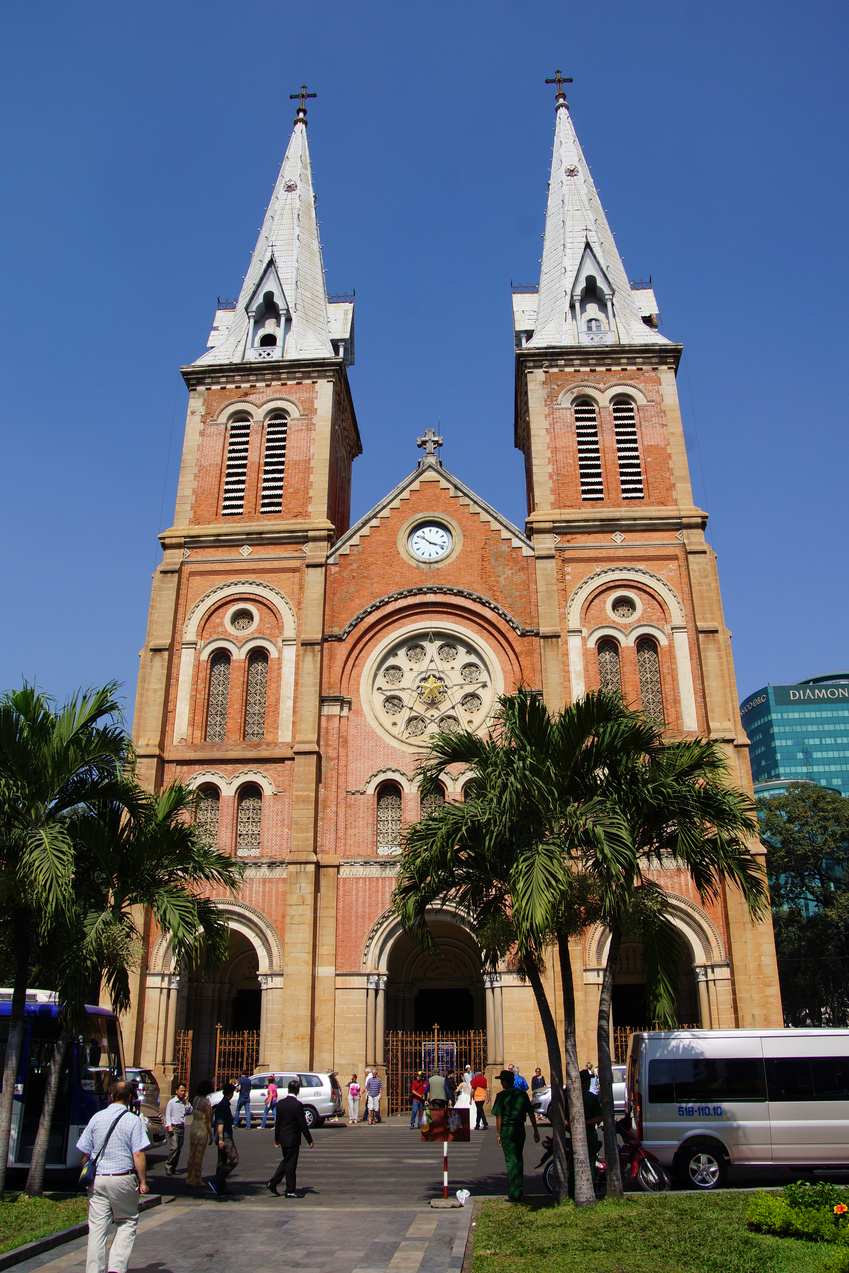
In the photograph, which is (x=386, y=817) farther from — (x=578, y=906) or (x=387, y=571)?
(x=578, y=906)

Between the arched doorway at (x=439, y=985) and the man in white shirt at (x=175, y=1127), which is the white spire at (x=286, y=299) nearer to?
the arched doorway at (x=439, y=985)

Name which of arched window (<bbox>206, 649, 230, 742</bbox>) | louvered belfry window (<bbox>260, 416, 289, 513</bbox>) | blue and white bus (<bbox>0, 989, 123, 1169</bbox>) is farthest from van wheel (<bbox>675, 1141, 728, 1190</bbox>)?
louvered belfry window (<bbox>260, 416, 289, 513</bbox>)

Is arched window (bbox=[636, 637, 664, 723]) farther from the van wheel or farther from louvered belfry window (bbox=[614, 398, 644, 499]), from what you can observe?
the van wheel

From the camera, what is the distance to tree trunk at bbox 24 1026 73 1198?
540 inches

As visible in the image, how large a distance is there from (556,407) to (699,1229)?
2740 cm

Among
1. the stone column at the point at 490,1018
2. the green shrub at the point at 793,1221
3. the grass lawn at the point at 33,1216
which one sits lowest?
the grass lawn at the point at 33,1216

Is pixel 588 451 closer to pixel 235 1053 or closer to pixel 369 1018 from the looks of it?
pixel 369 1018

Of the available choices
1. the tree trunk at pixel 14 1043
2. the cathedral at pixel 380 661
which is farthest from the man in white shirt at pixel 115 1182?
the cathedral at pixel 380 661

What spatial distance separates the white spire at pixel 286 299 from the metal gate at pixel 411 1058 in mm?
22335

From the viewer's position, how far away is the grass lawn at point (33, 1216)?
36.2 feet

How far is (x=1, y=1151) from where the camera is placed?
13.2 metres

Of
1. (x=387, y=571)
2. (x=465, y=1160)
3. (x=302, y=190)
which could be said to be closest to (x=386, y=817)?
(x=387, y=571)

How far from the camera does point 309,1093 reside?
24438 mm

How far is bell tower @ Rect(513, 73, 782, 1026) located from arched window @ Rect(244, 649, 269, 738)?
8.43 m
